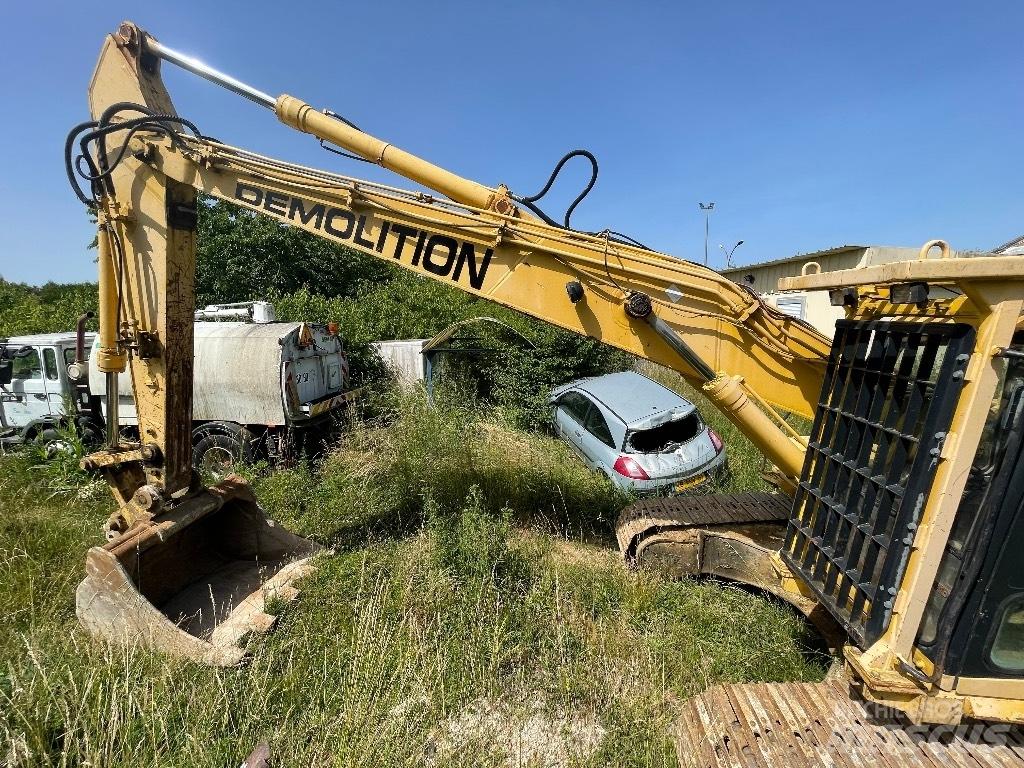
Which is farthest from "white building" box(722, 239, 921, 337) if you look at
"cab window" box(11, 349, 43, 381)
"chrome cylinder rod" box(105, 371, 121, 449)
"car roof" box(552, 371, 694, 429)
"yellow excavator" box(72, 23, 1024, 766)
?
"cab window" box(11, 349, 43, 381)

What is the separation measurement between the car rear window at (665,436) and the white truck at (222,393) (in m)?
5.05

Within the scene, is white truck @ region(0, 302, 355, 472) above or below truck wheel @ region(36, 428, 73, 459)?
above

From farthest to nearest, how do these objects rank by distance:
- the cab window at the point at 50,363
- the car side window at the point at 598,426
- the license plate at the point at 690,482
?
the cab window at the point at 50,363
the car side window at the point at 598,426
the license plate at the point at 690,482

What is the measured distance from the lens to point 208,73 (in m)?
4.01

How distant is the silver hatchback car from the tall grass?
3.64 feet

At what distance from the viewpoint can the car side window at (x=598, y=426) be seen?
6953mm

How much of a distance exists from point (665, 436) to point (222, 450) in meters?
6.63

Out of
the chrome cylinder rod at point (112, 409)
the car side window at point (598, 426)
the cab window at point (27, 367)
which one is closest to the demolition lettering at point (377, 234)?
the chrome cylinder rod at point (112, 409)

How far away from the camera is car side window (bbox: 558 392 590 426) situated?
7754 mm

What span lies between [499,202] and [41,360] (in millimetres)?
8778

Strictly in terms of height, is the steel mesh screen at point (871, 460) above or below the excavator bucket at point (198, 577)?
above

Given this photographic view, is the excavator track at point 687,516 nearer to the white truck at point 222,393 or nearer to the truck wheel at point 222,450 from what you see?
the white truck at point 222,393

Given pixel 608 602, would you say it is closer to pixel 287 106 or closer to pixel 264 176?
pixel 264 176

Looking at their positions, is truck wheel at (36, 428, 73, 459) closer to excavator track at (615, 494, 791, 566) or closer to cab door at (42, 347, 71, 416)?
cab door at (42, 347, 71, 416)
